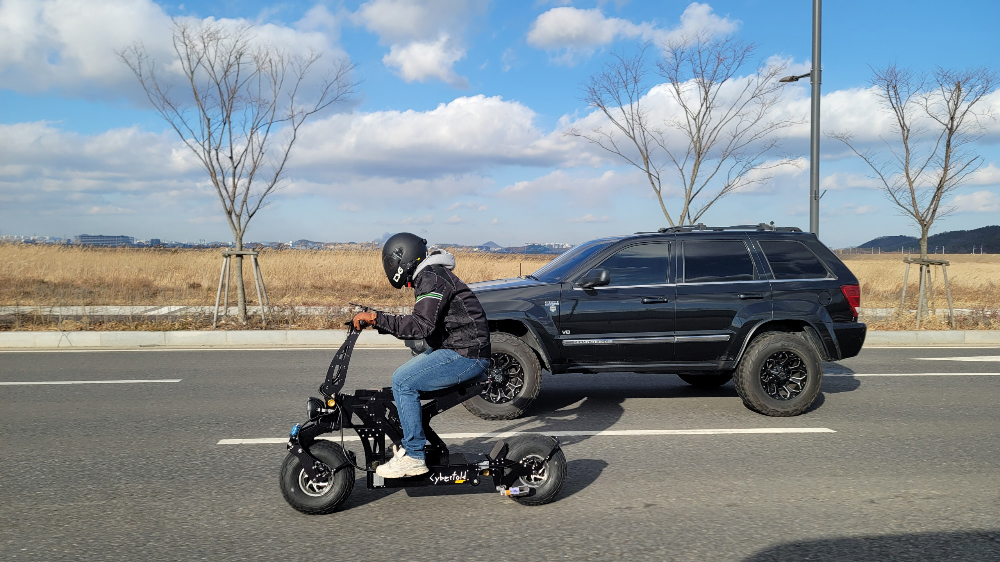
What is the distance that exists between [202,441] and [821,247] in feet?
21.4

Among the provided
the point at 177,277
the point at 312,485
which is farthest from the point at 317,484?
the point at 177,277

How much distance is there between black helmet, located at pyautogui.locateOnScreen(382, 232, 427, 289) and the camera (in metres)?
4.32

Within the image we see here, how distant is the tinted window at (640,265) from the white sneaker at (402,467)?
3727 millimetres

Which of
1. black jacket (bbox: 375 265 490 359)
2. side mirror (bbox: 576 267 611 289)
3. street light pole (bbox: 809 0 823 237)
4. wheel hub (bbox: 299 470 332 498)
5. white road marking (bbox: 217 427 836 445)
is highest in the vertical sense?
street light pole (bbox: 809 0 823 237)

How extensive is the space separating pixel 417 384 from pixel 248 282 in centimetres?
1992

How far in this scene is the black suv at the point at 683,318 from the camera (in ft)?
23.5

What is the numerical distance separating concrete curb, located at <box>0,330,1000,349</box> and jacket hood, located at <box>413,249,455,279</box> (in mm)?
7795

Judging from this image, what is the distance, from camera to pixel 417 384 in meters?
4.34

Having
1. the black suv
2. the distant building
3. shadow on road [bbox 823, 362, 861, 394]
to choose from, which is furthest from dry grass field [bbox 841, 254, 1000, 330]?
the distant building

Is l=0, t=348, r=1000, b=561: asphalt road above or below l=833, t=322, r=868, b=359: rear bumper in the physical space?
below

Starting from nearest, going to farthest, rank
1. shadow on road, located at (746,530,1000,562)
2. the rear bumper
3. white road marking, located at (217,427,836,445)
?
1. shadow on road, located at (746,530,1000,562)
2. white road marking, located at (217,427,836,445)
3. the rear bumper

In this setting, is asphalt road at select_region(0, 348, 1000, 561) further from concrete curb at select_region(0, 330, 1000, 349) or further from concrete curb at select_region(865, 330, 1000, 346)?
concrete curb at select_region(865, 330, 1000, 346)

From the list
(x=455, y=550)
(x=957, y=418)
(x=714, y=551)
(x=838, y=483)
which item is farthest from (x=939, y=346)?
(x=455, y=550)

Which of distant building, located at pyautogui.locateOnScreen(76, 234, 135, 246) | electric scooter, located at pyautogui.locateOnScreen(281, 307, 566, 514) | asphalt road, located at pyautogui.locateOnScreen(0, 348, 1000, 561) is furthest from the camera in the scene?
distant building, located at pyautogui.locateOnScreen(76, 234, 135, 246)
